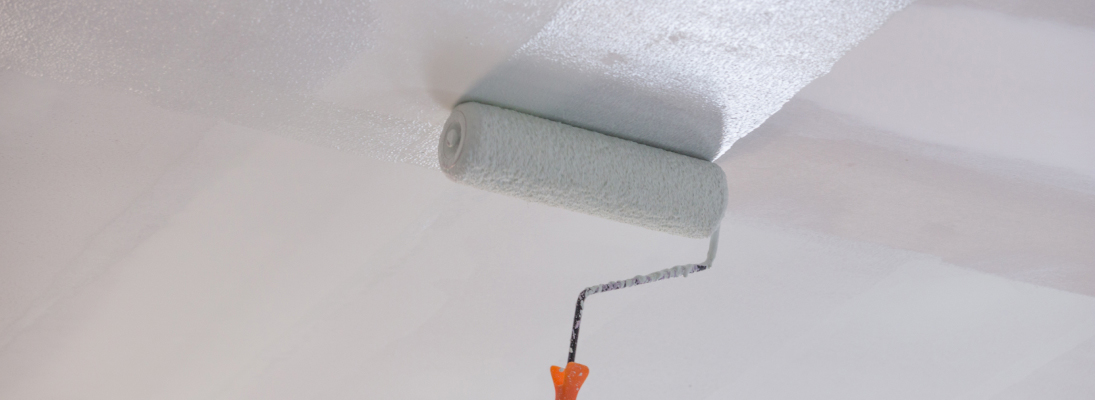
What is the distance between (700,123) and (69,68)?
2.62 ft

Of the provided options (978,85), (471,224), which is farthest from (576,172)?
(978,85)

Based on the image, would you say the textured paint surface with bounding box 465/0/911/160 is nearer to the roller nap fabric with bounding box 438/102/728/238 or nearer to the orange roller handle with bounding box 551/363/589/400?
the roller nap fabric with bounding box 438/102/728/238

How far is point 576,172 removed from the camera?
3.23ft

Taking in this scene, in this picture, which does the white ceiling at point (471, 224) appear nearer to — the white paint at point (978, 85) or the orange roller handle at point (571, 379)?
the white paint at point (978, 85)

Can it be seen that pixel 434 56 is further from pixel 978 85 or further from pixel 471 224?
pixel 978 85

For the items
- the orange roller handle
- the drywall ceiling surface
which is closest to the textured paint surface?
the drywall ceiling surface

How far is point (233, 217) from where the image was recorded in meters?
1.14

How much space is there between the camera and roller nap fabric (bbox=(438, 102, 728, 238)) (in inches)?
37.1

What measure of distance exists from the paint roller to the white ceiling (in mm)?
66

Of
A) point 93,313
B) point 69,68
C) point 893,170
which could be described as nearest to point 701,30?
point 893,170

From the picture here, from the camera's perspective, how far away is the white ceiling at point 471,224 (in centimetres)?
94

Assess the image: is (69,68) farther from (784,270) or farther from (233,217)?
(784,270)

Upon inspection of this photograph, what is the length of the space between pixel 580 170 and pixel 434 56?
228mm

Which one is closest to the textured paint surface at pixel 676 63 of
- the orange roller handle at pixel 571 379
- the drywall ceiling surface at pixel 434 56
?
the drywall ceiling surface at pixel 434 56
